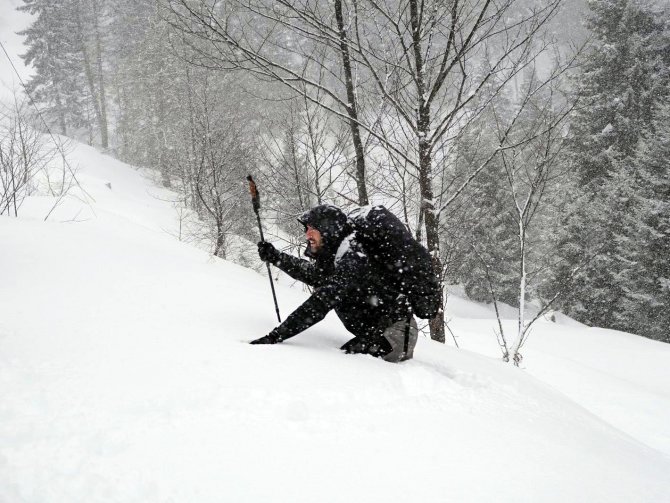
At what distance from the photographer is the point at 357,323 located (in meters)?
2.82

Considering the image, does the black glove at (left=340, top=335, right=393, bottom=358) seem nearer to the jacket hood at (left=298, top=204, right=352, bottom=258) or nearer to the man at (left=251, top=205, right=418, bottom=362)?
the man at (left=251, top=205, right=418, bottom=362)

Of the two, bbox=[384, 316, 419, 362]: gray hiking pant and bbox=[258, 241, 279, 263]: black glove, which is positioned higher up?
bbox=[258, 241, 279, 263]: black glove

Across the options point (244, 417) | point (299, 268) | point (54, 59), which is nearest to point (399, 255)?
point (299, 268)

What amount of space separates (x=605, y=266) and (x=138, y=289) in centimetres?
1929

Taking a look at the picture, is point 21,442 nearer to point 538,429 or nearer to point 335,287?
point 335,287

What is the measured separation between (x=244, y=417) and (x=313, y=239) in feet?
5.14

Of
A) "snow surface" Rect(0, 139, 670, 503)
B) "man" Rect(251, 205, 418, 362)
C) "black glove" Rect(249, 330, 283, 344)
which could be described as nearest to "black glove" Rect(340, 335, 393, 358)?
"man" Rect(251, 205, 418, 362)

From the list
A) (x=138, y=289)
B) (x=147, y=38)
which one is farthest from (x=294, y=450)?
(x=147, y=38)

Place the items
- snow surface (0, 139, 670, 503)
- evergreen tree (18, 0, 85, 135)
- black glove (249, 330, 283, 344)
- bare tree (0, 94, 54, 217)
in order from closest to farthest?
snow surface (0, 139, 670, 503)
black glove (249, 330, 283, 344)
bare tree (0, 94, 54, 217)
evergreen tree (18, 0, 85, 135)

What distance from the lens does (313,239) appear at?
2.96 meters

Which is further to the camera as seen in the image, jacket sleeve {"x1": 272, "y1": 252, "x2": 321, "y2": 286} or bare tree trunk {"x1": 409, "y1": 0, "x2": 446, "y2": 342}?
bare tree trunk {"x1": 409, "y1": 0, "x2": 446, "y2": 342}

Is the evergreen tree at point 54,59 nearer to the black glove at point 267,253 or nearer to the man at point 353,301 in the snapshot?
the black glove at point 267,253

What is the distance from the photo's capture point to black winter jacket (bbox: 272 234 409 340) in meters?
2.58

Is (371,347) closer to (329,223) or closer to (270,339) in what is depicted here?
(270,339)
